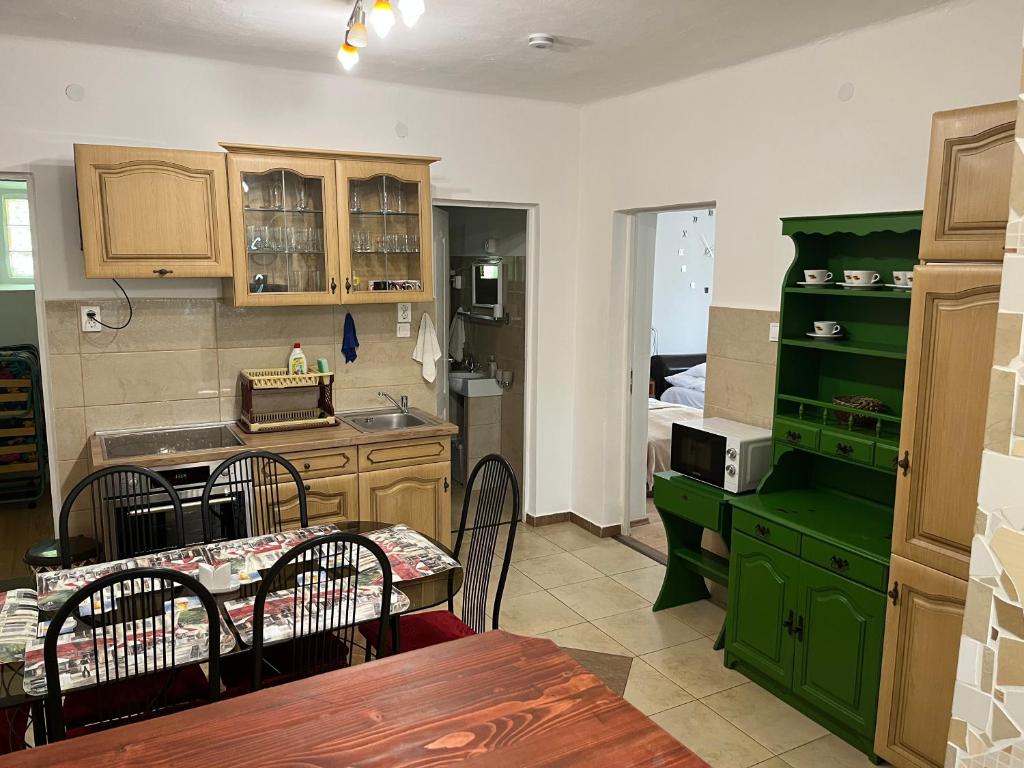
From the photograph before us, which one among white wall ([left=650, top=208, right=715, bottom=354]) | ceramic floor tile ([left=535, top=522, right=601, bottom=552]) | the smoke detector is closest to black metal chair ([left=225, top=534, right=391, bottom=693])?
the smoke detector

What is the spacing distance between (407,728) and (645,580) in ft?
10.2

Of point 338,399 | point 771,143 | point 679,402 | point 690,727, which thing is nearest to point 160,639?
point 690,727

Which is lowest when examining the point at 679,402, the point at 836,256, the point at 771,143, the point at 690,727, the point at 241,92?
the point at 690,727

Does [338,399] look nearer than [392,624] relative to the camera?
No

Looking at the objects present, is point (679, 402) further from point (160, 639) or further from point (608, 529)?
point (160, 639)

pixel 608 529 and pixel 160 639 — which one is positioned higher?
pixel 160 639

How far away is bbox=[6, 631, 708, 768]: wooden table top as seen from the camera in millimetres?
1383

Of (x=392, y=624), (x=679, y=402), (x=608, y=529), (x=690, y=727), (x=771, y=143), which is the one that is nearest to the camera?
(x=392, y=624)

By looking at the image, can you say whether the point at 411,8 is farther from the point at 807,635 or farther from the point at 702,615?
the point at 702,615

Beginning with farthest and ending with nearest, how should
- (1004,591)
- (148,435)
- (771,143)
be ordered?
(148,435) < (771,143) < (1004,591)

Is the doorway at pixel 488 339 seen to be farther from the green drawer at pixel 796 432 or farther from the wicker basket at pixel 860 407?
the wicker basket at pixel 860 407

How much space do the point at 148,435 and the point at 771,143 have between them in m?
3.40

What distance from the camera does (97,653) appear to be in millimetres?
1930

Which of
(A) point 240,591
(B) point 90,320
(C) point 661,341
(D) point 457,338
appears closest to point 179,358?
(B) point 90,320
